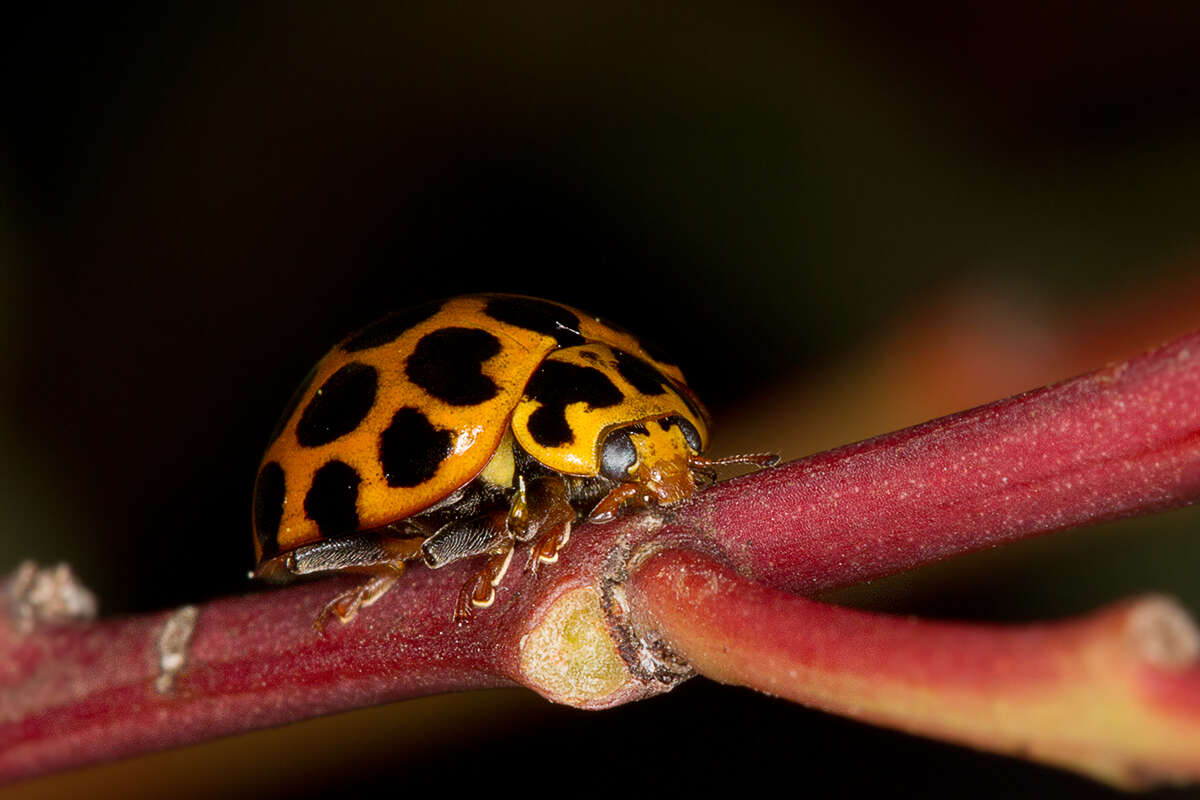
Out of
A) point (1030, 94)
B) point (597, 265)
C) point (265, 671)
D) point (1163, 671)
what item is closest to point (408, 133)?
point (597, 265)

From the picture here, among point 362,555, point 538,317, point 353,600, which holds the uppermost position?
point 538,317

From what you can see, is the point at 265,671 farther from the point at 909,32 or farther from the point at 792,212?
the point at 909,32

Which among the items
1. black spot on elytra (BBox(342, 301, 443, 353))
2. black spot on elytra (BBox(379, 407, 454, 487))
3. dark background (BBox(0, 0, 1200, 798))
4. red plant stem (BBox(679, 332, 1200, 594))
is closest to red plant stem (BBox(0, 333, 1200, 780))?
red plant stem (BBox(679, 332, 1200, 594))

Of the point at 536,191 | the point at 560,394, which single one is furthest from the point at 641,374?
the point at 536,191

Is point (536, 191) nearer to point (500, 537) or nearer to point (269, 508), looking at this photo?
point (269, 508)

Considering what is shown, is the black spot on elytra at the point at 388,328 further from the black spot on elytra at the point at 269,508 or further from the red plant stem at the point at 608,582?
the red plant stem at the point at 608,582

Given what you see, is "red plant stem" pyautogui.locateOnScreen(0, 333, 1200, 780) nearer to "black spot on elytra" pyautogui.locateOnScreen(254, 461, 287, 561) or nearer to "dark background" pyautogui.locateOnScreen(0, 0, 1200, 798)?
"black spot on elytra" pyautogui.locateOnScreen(254, 461, 287, 561)
